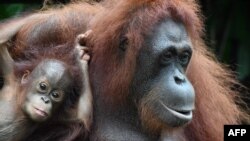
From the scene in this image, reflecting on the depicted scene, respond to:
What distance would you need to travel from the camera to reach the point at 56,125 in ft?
11.0

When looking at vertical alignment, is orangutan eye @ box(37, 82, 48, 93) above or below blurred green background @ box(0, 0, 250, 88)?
above

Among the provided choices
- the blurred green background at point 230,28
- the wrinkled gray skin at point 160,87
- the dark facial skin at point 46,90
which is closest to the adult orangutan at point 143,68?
the wrinkled gray skin at point 160,87

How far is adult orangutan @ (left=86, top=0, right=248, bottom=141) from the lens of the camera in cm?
316

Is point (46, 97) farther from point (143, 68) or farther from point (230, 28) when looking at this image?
point (230, 28)

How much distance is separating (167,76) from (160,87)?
53mm

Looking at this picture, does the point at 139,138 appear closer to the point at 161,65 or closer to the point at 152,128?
the point at 152,128

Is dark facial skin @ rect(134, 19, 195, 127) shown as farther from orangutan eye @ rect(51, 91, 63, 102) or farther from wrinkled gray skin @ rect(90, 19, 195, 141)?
orangutan eye @ rect(51, 91, 63, 102)

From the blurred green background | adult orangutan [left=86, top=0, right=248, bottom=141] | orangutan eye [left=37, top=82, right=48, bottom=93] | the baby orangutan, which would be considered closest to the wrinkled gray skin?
adult orangutan [left=86, top=0, right=248, bottom=141]

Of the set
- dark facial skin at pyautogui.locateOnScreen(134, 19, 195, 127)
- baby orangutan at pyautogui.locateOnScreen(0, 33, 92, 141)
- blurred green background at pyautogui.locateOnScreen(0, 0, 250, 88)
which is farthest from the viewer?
blurred green background at pyautogui.locateOnScreen(0, 0, 250, 88)

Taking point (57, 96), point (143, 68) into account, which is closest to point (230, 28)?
point (143, 68)

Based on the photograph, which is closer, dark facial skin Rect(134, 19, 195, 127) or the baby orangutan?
dark facial skin Rect(134, 19, 195, 127)

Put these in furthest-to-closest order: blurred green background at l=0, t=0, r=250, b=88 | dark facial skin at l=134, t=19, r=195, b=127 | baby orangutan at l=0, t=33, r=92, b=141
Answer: blurred green background at l=0, t=0, r=250, b=88
baby orangutan at l=0, t=33, r=92, b=141
dark facial skin at l=134, t=19, r=195, b=127

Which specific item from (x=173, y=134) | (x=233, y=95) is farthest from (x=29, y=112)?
(x=233, y=95)

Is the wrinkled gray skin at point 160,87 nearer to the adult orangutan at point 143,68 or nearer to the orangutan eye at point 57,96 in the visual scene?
the adult orangutan at point 143,68
